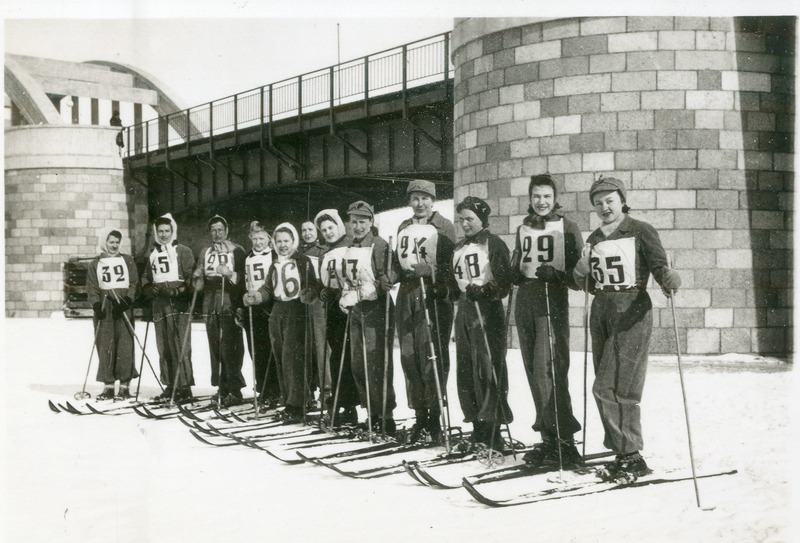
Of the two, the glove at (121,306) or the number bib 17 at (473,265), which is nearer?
the number bib 17 at (473,265)

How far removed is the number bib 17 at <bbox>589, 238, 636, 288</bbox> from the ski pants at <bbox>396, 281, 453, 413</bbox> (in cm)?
163

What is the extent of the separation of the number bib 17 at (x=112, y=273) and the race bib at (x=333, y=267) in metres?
3.37

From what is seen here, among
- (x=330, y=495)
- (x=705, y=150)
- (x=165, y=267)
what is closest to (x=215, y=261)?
(x=165, y=267)

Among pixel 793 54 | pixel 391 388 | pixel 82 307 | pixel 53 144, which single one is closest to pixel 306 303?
pixel 391 388

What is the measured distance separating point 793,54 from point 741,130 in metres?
1.28

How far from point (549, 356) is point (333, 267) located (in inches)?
95.3

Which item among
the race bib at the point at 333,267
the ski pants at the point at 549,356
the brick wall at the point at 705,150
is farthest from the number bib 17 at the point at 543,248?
the brick wall at the point at 705,150

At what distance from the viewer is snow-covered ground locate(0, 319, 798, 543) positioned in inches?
194

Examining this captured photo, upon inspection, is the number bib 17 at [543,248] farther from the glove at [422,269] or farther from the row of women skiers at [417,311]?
the glove at [422,269]

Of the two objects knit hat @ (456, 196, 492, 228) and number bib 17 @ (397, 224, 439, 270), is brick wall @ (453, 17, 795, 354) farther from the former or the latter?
knit hat @ (456, 196, 492, 228)

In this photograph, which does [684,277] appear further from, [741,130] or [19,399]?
[19,399]

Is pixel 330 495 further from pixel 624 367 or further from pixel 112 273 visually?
pixel 112 273

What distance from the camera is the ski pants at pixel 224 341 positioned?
9.39 meters

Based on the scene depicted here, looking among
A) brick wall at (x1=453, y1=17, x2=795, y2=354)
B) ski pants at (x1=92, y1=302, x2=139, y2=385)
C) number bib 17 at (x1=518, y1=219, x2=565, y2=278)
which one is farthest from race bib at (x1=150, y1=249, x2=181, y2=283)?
brick wall at (x1=453, y1=17, x2=795, y2=354)
